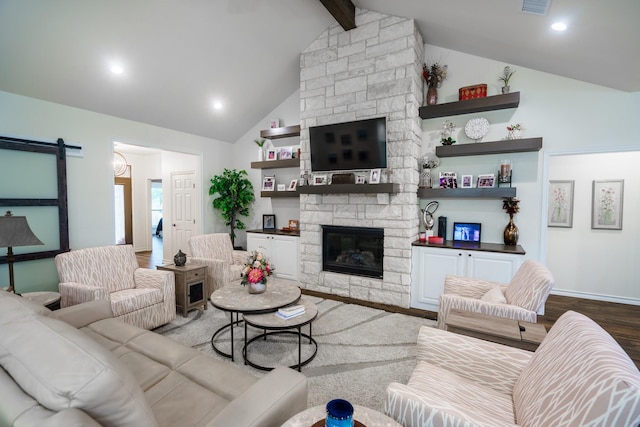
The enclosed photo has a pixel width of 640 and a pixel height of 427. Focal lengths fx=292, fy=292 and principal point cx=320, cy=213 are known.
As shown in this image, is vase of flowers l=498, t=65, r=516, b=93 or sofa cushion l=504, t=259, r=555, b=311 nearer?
sofa cushion l=504, t=259, r=555, b=311

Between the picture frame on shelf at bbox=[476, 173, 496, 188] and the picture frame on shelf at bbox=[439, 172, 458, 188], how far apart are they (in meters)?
0.28

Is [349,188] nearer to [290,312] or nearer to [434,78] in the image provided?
[434,78]

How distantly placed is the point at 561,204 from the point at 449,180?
204 cm

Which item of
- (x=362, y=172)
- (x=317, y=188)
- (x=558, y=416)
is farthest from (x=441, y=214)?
(x=558, y=416)

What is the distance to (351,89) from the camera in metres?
4.15

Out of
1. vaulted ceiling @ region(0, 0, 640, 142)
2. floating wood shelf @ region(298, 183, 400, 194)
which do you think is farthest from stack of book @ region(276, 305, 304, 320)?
vaulted ceiling @ region(0, 0, 640, 142)

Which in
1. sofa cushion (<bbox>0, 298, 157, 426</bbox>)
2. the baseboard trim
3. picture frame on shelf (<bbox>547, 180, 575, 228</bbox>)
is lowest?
the baseboard trim

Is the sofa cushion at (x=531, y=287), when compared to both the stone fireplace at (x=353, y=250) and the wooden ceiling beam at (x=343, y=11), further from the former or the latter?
the wooden ceiling beam at (x=343, y=11)

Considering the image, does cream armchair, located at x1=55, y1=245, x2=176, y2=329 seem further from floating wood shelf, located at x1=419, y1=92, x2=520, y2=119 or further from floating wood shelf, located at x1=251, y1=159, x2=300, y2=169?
floating wood shelf, located at x1=419, y1=92, x2=520, y2=119

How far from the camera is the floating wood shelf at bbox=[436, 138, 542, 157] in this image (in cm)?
348

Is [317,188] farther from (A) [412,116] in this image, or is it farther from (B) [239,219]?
(B) [239,219]

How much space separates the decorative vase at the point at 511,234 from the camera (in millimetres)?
3703

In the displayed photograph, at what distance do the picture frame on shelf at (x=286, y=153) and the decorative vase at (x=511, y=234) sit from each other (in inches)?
139

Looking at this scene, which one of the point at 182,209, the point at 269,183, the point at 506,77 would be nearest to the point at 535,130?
the point at 506,77
